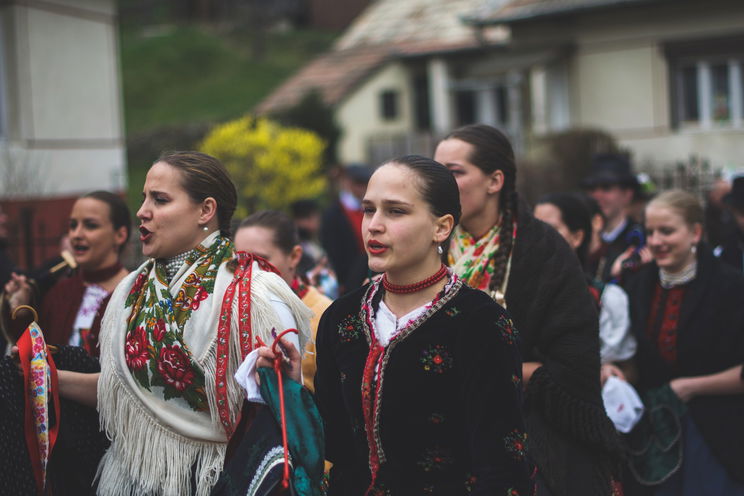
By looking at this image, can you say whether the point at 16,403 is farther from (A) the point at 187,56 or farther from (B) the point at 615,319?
(A) the point at 187,56

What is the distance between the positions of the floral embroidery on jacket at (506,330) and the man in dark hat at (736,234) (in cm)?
349

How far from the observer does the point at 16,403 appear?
135 inches

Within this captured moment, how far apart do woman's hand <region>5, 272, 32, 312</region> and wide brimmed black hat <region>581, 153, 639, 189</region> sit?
4.39m

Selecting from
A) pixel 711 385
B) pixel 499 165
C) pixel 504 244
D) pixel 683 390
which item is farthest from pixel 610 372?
pixel 499 165

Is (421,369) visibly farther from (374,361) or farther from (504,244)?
(504,244)

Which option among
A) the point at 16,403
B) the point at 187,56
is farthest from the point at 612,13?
the point at 187,56

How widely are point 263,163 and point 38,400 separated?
12.4m

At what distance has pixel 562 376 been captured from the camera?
3.68 m

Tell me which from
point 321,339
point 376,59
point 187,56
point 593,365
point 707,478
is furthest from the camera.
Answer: point 187,56

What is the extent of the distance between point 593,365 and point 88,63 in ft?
33.9

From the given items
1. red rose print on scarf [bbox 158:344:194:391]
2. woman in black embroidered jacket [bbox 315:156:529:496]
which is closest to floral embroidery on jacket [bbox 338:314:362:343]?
woman in black embroidered jacket [bbox 315:156:529:496]

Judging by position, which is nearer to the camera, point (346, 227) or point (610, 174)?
point (610, 174)

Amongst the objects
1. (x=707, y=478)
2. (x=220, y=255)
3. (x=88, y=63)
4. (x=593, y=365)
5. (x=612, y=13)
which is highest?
(x=612, y=13)

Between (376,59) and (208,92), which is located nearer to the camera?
(376,59)
